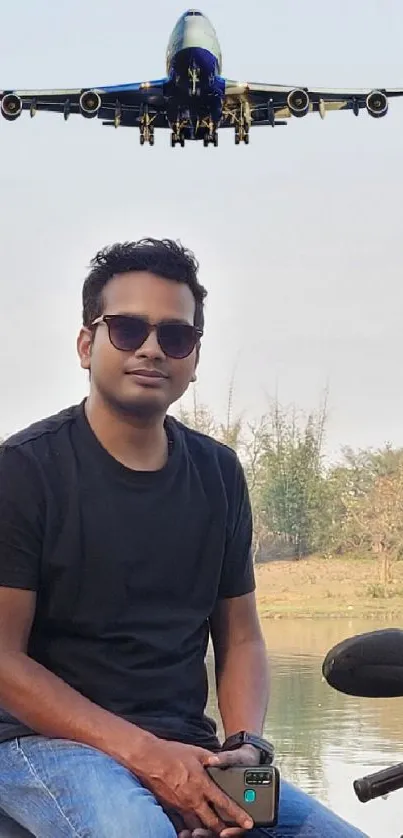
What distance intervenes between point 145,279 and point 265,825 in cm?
46

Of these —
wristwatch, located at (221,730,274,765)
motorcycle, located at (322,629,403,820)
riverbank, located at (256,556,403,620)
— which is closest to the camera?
motorcycle, located at (322,629,403,820)

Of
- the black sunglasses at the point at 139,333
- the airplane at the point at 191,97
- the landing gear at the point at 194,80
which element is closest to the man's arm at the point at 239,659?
the black sunglasses at the point at 139,333

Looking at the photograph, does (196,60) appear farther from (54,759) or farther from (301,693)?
(54,759)

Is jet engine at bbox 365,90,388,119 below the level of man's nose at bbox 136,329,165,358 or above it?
above

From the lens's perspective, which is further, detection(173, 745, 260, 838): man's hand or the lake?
the lake

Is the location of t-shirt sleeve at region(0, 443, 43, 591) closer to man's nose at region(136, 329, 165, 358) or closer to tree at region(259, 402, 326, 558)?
man's nose at region(136, 329, 165, 358)

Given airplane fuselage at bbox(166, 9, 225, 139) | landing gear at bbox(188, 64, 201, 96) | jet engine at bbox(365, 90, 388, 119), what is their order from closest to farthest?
jet engine at bbox(365, 90, 388, 119) < airplane fuselage at bbox(166, 9, 225, 139) < landing gear at bbox(188, 64, 201, 96)

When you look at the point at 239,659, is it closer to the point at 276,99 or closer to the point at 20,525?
the point at 20,525


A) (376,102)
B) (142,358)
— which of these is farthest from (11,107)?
(142,358)

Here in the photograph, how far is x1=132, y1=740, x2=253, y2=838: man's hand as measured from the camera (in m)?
0.88

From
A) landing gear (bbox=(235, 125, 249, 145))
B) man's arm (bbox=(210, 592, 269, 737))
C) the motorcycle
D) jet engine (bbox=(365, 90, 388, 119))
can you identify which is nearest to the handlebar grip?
the motorcycle

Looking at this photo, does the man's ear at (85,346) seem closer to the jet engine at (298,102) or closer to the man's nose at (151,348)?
the man's nose at (151,348)

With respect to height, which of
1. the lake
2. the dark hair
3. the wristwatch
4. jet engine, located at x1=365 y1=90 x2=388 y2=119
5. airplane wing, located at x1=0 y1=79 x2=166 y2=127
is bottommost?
the lake

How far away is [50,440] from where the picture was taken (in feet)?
3.47
